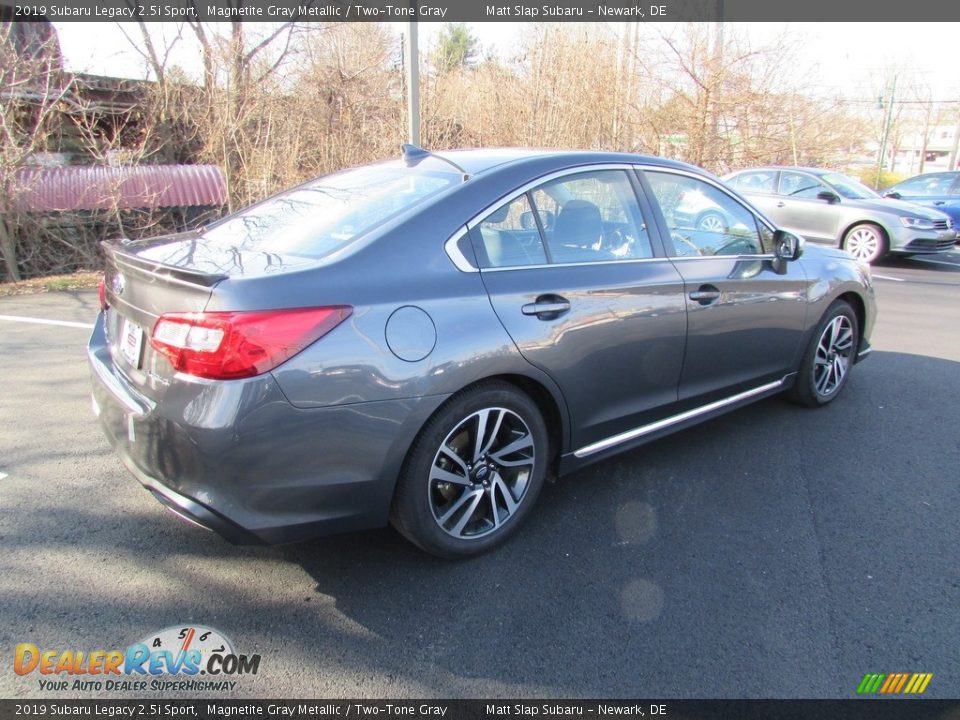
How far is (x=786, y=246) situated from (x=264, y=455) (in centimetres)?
327

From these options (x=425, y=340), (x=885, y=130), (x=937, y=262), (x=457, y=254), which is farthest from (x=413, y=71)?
(x=885, y=130)

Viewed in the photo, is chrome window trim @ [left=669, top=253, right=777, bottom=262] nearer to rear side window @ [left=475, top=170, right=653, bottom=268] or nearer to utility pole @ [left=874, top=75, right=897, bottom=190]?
rear side window @ [left=475, top=170, right=653, bottom=268]

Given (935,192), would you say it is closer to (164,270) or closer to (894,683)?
(894,683)

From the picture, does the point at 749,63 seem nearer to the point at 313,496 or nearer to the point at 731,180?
the point at 731,180

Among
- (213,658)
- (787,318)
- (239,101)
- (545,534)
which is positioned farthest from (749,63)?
(213,658)

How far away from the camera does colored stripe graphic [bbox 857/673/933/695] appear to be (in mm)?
2131

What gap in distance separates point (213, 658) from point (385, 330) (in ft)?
4.16

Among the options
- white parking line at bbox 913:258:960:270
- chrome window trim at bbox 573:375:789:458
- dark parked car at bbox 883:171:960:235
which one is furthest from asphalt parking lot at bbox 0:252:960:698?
dark parked car at bbox 883:171:960:235

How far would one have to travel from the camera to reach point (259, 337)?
211cm

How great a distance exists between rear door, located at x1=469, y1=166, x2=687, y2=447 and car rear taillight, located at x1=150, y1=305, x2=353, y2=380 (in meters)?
0.78

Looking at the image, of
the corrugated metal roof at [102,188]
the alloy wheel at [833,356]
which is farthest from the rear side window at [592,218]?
the corrugated metal roof at [102,188]

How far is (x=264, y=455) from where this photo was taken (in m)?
2.14

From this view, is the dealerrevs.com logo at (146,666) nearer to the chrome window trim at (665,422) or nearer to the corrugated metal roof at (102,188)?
the chrome window trim at (665,422)

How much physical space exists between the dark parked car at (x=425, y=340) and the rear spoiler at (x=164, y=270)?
0.01m
